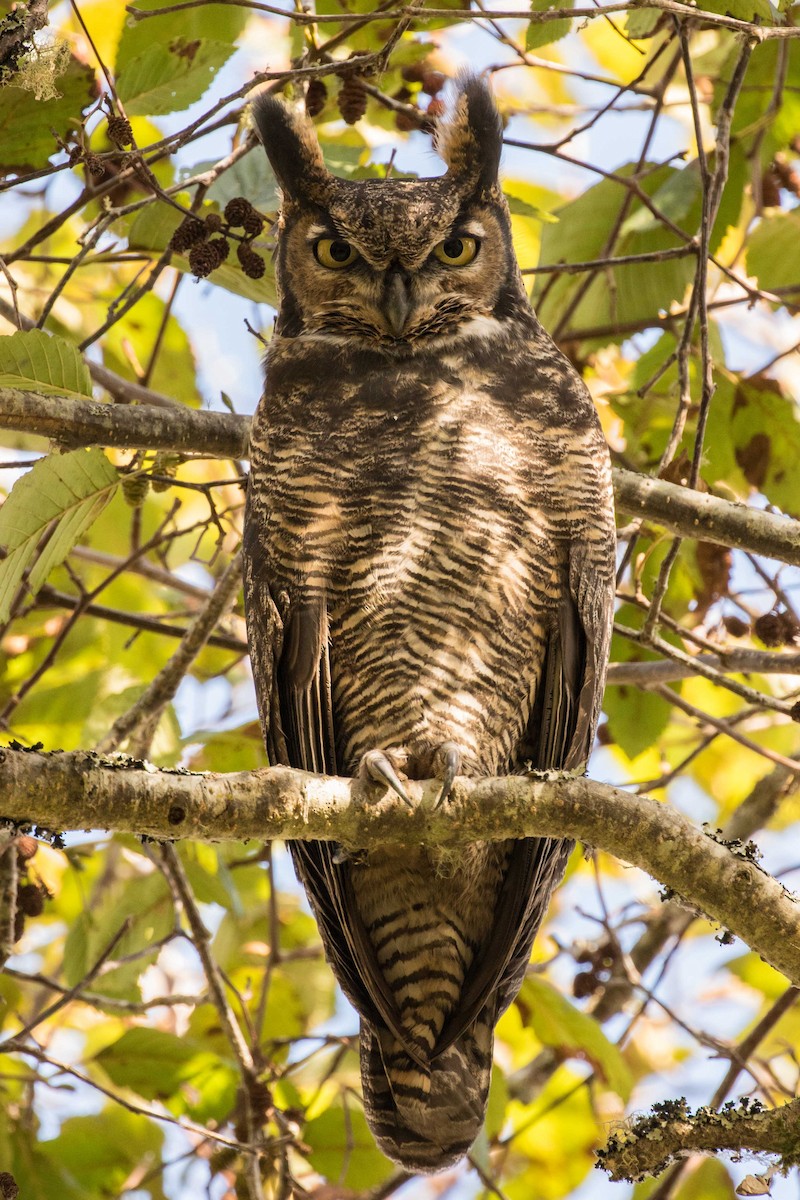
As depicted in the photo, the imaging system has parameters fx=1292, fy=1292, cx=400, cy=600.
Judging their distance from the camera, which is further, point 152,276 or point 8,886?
point 152,276

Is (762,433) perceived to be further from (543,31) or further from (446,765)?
(446,765)

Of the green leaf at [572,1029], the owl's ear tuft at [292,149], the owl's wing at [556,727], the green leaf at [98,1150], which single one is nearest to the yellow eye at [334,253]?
the owl's ear tuft at [292,149]

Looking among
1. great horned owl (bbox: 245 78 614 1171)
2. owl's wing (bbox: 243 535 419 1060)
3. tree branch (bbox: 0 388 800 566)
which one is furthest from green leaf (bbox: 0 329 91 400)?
owl's wing (bbox: 243 535 419 1060)

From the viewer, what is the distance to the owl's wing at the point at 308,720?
3.06 meters

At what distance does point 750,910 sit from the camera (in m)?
2.29

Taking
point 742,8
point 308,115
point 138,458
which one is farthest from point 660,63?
point 138,458

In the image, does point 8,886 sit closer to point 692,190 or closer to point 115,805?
point 115,805

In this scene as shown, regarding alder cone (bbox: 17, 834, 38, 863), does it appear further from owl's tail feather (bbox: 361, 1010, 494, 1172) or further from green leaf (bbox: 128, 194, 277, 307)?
green leaf (bbox: 128, 194, 277, 307)

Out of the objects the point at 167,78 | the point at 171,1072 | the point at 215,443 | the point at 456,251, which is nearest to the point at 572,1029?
the point at 171,1072

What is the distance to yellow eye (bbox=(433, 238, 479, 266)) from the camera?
351cm

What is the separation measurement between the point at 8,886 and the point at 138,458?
1.18 m

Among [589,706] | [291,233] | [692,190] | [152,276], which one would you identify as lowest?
[589,706]

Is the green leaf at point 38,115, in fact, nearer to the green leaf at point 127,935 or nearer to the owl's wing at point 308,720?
Answer: the owl's wing at point 308,720

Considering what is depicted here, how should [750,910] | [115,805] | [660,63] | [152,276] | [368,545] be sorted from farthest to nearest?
[660,63]
[152,276]
[368,545]
[750,910]
[115,805]
